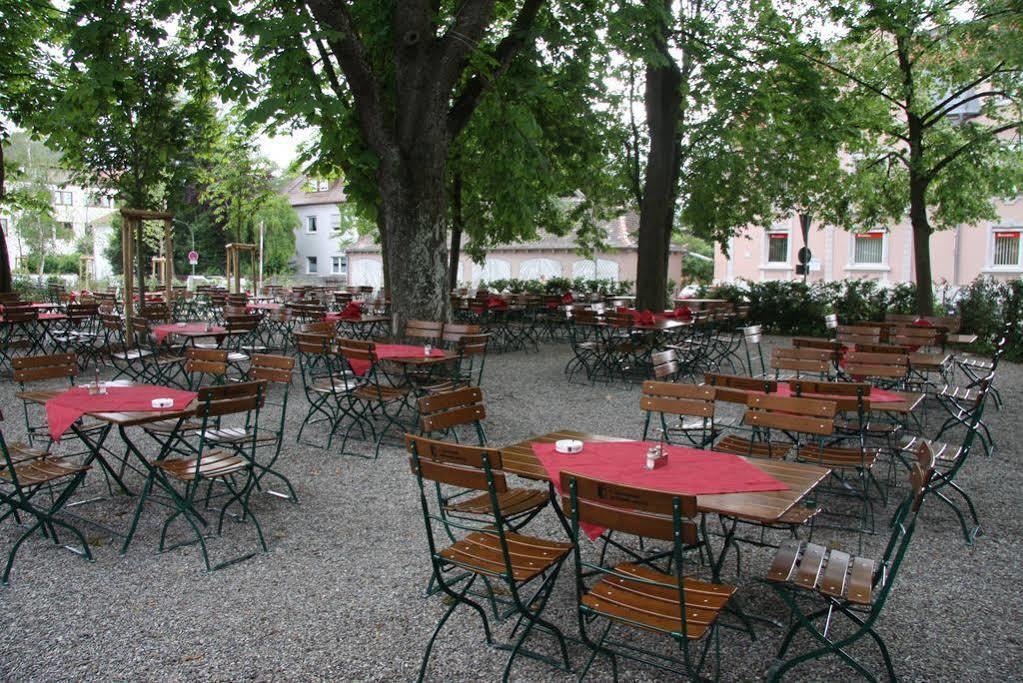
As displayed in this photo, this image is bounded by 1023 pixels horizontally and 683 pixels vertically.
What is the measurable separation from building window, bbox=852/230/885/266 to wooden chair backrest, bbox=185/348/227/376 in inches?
1235

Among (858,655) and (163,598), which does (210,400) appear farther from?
(858,655)

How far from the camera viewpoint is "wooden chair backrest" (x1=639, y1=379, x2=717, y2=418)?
504cm

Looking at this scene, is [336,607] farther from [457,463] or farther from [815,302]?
[815,302]

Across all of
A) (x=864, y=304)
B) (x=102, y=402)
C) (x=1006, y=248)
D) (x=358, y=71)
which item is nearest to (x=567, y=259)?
(x=1006, y=248)

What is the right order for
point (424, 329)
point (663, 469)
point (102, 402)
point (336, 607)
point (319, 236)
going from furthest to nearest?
point (319, 236), point (424, 329), point (102, 402), point (336, 607), point (663, 469)

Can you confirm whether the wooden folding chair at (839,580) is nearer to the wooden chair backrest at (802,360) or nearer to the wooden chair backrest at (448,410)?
the wooden chair backrest at (448,410)

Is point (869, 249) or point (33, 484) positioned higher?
point (869, 249)

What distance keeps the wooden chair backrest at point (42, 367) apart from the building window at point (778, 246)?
32.5m

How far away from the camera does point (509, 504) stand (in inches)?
162

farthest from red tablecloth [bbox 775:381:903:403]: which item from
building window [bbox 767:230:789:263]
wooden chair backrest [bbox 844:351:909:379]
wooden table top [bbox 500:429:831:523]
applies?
building window [bbox 767:230:789:263]

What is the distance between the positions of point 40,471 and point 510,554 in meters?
3.03

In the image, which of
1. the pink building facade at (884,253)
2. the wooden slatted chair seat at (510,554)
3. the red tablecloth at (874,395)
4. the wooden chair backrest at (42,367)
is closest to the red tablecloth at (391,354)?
the wooden chair backrest at (42,367)

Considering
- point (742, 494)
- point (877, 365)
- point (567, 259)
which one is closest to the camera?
point (742, 494)

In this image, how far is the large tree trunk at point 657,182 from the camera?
1485 centimetres
